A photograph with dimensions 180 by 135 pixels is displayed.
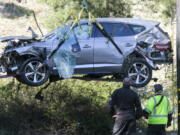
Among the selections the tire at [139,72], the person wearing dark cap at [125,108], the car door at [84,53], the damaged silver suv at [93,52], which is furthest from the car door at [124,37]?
the person wearing dark cap at [125,108]

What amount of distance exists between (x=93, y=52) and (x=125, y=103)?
3.00 metres

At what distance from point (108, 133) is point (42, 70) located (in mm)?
3654

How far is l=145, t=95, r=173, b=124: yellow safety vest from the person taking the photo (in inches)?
→ 400

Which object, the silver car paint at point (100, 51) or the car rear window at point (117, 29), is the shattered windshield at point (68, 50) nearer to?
the silver car paint at point (100, 51)

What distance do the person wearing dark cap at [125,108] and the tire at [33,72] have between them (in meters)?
3.00

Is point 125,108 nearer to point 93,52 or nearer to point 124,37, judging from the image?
point 93,52

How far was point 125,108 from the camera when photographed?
1000 centimetres

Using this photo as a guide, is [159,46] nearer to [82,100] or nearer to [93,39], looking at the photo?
[93,39]

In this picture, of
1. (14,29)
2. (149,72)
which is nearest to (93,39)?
(149,72)

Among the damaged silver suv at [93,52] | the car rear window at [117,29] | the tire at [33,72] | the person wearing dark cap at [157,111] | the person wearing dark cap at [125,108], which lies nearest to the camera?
the person wearing dark cap at [125,108]

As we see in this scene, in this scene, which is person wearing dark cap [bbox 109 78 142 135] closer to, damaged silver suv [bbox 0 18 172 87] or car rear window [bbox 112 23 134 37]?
damaged silver suv [bbox 0 18 172 87]

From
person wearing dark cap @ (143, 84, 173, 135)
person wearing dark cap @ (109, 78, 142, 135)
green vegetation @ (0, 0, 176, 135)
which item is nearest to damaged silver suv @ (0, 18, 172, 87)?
green vegetation @ (0, 0, 176, 135)

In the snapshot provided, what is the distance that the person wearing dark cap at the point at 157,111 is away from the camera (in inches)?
400

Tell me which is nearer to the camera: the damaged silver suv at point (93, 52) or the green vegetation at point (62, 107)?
the damaged silver suv at point (93, 52)
